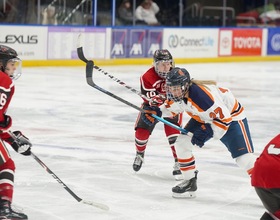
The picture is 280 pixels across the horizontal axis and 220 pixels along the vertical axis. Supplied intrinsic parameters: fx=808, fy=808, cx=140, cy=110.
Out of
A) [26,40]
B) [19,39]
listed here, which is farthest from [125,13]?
[19,39]

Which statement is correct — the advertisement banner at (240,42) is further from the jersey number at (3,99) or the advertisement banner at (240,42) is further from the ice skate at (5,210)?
the jersey number at (3,99)

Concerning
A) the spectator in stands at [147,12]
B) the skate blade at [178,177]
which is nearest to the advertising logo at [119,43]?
the spectator in stands at [147,12]

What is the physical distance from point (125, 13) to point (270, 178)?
1222 cm

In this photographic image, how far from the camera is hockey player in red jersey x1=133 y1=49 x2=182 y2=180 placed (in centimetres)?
525

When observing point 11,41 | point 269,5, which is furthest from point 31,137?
point 269,5

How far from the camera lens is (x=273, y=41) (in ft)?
57.3

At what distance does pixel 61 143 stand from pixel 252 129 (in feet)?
6.32

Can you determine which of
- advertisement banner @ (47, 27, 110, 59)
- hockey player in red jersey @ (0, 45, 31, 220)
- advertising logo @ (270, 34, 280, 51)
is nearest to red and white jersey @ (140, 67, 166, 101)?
hockey player in red jersey @ (0, 45, 31, 220)

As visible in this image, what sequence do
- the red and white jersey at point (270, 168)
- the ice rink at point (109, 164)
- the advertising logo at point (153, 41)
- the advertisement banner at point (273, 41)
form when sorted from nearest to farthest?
1. the red and white jersey at point (270, 168)
2. the ice rink at point (109, 164)
3. the advertising logo at point (153, 41)
4. the advertisement banner at point (273, 41)

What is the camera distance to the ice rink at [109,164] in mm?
4352

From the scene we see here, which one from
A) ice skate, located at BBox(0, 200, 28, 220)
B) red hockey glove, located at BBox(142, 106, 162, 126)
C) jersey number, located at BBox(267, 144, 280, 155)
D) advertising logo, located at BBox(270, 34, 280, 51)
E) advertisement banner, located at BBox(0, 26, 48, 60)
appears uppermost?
jersey number, located at BBox(267, 144, 280, 155)

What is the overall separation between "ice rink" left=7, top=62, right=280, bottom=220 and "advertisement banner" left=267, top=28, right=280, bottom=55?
6.86m

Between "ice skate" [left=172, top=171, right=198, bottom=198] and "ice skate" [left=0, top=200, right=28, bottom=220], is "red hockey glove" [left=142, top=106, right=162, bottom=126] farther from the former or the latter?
"ice skate" [left=0, top=200, right=28, bottom=220]

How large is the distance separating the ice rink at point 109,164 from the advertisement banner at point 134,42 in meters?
4.00
